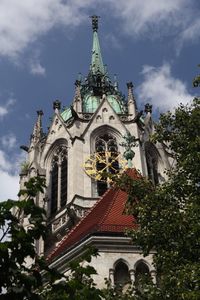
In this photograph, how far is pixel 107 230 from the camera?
44.9ft

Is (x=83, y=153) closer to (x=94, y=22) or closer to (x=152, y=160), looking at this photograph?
(x=152, y=160)

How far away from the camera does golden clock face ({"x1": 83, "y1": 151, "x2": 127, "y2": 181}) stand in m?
27.5

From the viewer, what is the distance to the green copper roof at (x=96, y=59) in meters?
39.3

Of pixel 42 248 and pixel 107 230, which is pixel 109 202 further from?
pixel 42 248

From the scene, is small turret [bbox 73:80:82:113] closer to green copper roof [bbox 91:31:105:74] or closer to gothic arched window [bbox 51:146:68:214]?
gothic arched window [bbox 51:146:68:214]

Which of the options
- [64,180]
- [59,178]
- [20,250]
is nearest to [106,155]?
[64,180]

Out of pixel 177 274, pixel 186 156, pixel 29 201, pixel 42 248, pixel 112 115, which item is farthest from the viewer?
pixel 112 115

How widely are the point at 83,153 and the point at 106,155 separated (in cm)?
115

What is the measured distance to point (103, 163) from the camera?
2809 centimetres

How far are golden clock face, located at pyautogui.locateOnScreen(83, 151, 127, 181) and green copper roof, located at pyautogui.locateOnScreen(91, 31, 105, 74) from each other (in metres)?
11.6

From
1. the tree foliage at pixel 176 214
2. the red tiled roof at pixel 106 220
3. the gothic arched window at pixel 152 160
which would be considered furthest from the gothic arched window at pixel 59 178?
the tree foliage at pixel 176 214

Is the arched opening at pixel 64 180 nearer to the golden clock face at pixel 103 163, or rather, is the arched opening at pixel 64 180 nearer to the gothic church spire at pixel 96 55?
the golden clock face at pixel 103 163

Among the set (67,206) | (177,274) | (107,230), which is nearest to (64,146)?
(67,206)

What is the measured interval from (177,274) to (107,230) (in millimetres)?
5555
